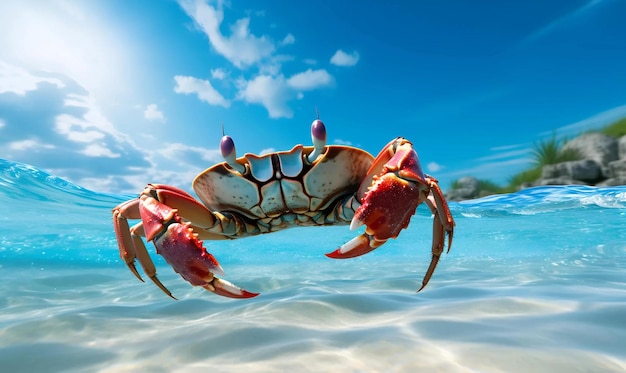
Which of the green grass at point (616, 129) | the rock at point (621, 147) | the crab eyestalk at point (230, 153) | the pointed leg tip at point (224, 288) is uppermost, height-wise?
the green grass at point (616, 129)

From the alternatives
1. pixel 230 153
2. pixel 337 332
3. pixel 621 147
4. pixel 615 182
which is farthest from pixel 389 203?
pixel 621 147

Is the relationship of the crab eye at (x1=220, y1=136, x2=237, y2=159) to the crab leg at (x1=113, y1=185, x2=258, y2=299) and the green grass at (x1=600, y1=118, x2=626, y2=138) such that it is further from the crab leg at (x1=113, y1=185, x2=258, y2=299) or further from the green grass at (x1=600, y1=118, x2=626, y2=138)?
the green grass at (x1=600, y1=118, x2=626, y2=138)

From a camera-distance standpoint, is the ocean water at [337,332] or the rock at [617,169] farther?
the rock at [617,169]

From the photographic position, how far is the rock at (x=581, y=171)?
835 inches

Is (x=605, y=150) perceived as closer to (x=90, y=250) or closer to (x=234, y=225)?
(x=234, y=225)

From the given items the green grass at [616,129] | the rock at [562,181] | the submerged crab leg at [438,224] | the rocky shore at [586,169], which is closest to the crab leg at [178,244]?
the submerged crab leg at [438,224]

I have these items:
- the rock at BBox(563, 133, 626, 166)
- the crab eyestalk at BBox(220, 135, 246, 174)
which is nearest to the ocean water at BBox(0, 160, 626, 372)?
the crab eyestalk at BBox(220, 135, 246, 174)

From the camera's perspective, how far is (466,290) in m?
3.39

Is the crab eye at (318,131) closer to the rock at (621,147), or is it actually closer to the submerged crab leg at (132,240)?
the submerged crab leg at (132,240)

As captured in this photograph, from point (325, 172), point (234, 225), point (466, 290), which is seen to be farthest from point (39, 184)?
point (466, 290)

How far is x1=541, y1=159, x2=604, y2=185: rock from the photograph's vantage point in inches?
835

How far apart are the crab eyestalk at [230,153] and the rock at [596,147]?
25241 millimetres

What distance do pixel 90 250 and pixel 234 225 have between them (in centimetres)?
2039

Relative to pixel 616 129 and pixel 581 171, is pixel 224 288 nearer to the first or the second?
pixel 581 171
